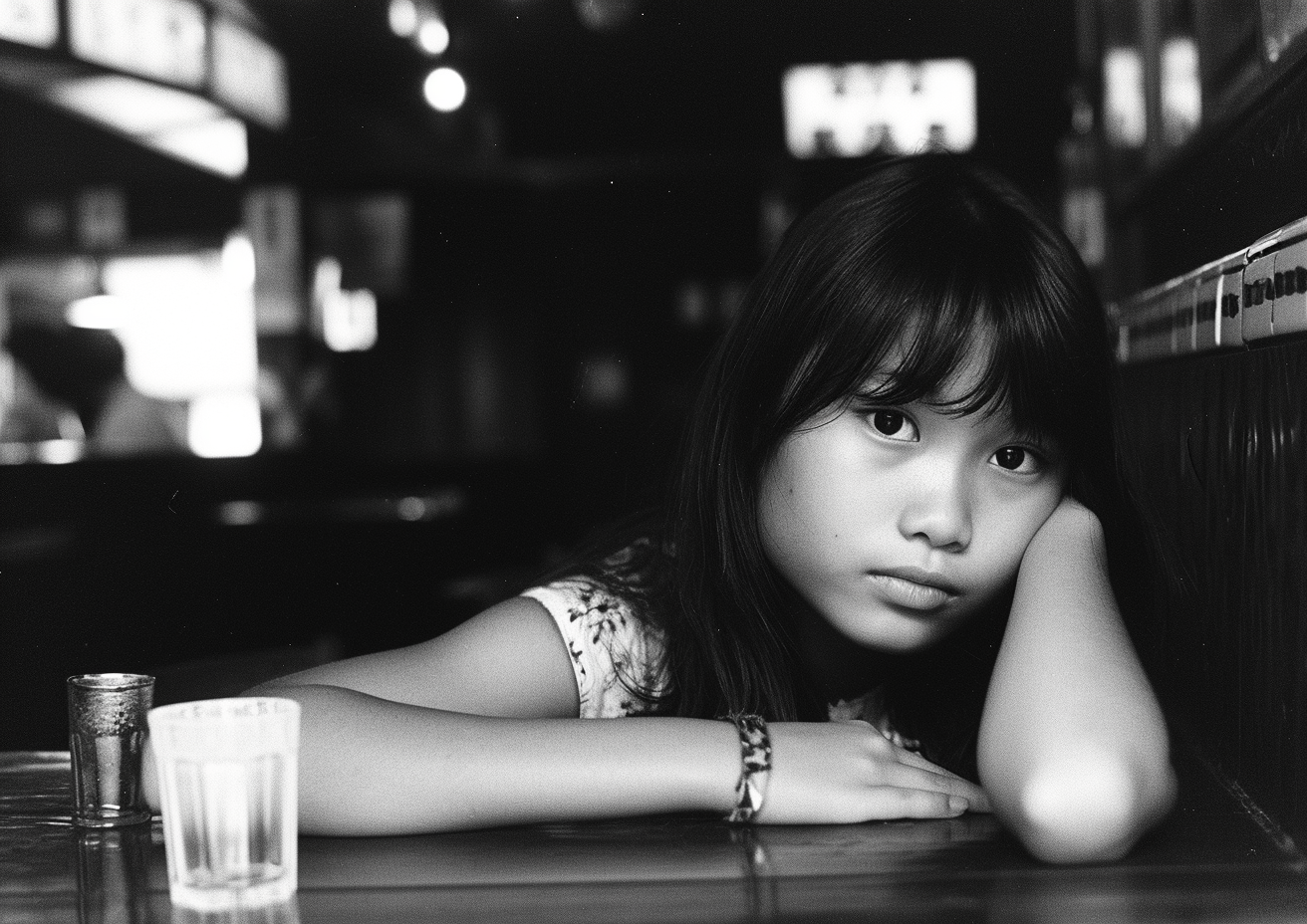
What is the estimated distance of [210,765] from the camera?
2.51ft

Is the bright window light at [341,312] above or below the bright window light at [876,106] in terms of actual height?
below

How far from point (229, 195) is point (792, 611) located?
5.66 m

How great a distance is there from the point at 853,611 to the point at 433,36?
19.2 ft

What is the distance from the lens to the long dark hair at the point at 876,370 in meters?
1.09

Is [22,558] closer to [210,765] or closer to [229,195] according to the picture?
[210,765]

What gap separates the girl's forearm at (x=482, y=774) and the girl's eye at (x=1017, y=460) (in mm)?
321

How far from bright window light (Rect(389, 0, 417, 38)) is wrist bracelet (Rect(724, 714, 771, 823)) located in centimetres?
547

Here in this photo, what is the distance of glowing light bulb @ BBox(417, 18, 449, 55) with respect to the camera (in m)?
6.37

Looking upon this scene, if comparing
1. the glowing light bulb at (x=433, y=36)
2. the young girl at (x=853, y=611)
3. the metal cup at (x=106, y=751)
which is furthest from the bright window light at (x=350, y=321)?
the metal cup at (x=106, y=751)

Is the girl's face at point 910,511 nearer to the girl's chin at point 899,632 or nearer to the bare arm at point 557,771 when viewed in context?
the girl's chin at point 899,632

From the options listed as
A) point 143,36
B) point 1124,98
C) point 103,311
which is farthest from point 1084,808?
point 103,311

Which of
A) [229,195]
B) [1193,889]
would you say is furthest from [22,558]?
[229,195]

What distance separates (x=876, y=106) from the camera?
6.14 metres

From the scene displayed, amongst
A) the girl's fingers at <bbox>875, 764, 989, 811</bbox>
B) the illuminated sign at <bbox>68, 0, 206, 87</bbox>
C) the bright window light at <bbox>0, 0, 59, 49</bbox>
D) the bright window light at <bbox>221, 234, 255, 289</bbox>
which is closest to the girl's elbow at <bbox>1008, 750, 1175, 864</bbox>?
the girl's fingers at <bbox>875, 764, 989, 811</bbox>
